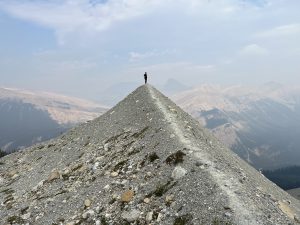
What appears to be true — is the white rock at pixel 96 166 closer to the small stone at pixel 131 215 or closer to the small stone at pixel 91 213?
the small stone at pixel 91 213

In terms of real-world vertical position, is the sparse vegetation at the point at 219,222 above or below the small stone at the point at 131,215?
above

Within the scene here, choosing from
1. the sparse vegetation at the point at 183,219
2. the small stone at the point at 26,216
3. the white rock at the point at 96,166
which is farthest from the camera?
the white rock at the point at 96,166

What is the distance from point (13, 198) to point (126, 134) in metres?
15.2

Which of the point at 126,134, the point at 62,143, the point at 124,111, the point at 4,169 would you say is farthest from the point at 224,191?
the point at 4,169

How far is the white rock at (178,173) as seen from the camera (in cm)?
3396

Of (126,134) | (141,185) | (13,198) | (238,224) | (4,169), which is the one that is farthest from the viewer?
(4,169)

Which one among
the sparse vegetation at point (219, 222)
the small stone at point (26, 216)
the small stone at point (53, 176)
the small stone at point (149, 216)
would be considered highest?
the sparse vegetation at point (219, 222)

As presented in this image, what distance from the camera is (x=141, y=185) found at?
116 ft

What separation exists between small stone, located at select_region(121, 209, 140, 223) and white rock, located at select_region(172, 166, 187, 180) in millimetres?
4522

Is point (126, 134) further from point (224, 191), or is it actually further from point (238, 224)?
point (238, 224)

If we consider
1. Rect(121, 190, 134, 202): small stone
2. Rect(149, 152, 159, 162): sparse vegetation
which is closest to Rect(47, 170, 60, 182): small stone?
Rect(149, 152, 159, 162): sparse vegetation

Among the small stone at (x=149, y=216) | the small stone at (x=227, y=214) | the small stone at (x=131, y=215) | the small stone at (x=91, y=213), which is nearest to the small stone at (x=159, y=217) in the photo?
the small stone at (x=149, y=216)

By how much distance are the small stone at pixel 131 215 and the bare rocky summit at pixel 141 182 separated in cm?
8

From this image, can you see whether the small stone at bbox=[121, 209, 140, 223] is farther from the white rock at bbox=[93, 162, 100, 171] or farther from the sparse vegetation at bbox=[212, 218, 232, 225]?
the white rock at bbox=[93, 162, 100, 171]
